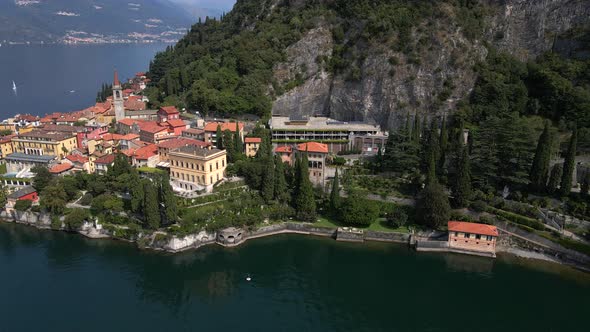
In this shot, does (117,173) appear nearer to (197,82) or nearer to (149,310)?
(149,310)

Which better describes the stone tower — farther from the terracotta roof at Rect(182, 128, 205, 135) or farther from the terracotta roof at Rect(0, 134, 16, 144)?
the terracotta roof at Rect(182, 128, 205, 135)

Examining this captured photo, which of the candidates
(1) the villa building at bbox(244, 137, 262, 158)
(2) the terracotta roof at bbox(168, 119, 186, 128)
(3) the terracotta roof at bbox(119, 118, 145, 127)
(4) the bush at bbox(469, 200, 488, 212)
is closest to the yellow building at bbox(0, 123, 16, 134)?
(3) the terracotta roof at bbox(119, 118, 145, 127)

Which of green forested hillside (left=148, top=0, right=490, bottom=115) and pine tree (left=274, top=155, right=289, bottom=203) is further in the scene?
green forested hillside (left=148, top=0, right=490, bottom=115)

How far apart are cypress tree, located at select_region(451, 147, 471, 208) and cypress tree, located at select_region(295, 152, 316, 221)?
45.3 ft

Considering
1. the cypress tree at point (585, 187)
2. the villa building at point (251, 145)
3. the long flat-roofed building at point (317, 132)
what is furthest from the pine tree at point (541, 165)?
the villa building at point (251, 145)

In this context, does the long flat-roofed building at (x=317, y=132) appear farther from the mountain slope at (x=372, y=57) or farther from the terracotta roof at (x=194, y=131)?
the terracotta roof at (x=194, y=131)

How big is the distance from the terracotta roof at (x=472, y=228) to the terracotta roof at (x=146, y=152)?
33.0 meters

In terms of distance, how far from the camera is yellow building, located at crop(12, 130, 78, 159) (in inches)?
2148

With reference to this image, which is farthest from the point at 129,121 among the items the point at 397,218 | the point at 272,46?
the point at 397,218

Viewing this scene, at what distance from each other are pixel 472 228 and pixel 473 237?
0.81 metres

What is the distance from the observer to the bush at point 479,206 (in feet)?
135

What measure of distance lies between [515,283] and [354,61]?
135ft

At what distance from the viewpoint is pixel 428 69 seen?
6122 centimetres

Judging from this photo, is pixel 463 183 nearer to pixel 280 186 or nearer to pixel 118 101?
pixel 280 186
